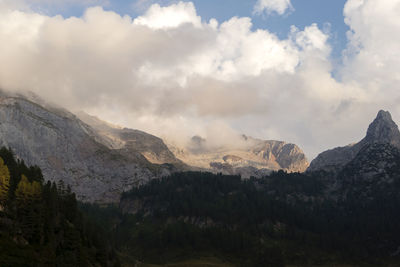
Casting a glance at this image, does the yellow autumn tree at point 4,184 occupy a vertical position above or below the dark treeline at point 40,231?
above

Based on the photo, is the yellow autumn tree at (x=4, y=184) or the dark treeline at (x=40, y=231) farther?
the yellow autumn tree at (x=4, y=184)

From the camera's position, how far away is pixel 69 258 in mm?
123438

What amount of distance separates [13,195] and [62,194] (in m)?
45.7

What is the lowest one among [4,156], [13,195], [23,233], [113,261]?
[113,261]

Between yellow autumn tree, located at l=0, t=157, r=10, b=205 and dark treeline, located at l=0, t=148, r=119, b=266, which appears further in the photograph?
yellow autumn tree, located at l=0, t=157, r=10, b=205

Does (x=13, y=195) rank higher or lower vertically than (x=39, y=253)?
higher

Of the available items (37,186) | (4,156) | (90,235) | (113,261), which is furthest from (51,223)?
(4,156)

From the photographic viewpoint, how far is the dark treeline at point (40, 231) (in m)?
112

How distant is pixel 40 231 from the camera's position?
412 ft

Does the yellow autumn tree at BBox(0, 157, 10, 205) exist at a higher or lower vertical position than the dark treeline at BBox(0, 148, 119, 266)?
higher

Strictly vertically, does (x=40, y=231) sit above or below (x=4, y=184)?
below

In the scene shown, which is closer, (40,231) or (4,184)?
(40,231)

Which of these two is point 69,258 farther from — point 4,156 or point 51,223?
point 4,156

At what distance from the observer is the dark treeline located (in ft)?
367
